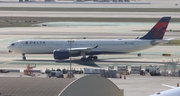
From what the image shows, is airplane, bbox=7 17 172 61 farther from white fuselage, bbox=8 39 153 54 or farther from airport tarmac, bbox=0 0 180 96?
airport tarmac, bbox=0 0 180 96

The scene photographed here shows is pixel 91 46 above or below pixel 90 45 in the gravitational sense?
below

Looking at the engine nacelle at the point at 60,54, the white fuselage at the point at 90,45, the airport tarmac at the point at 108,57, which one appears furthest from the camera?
the white fuselage at the point at 90,45

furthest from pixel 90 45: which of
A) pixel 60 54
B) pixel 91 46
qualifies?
pixel 60 54

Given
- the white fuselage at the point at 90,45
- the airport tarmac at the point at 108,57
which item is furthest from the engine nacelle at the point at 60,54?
the white fuselage at the point at 90,45

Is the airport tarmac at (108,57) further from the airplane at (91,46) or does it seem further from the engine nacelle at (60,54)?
the airplane at (91,46)

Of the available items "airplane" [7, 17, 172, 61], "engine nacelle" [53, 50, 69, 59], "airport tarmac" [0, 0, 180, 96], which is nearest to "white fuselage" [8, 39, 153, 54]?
"airplane" [7, 17, 172, 61]

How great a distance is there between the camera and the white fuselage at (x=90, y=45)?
310 feet

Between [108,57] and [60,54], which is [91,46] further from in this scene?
[60,54]

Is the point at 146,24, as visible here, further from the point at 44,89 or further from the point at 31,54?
the point at 44,89

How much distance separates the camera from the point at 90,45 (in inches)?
3750

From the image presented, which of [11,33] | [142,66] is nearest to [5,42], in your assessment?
[11,33]

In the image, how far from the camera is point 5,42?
119750mm

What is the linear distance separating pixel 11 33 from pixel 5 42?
16.9m

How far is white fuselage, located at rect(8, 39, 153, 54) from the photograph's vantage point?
3720 inches
